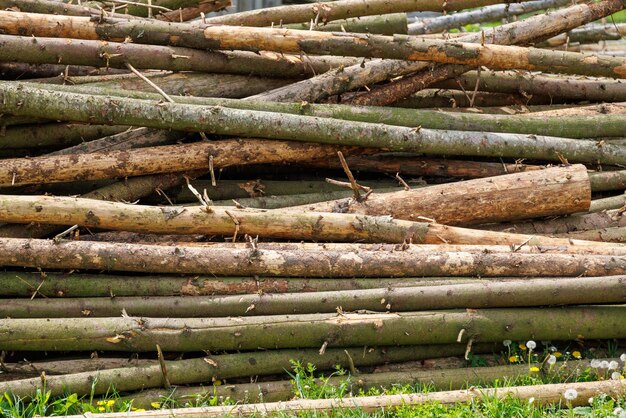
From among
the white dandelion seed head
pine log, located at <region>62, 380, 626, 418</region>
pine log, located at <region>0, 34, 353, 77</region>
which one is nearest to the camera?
pine log, located at <region>62, 380, 626, 418</region>

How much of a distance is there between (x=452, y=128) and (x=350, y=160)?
2.59ft

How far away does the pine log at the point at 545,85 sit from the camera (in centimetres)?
696

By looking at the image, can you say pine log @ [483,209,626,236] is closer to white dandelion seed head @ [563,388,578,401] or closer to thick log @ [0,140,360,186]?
thick log @ [0,140,360,186]

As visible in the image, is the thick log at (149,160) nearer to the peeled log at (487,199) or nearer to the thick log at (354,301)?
the peeled log at (487,199)

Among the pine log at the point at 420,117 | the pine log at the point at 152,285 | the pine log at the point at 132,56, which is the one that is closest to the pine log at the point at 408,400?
the pine log at the point at 152,285

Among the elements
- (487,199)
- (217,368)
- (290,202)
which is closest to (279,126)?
(290,202)

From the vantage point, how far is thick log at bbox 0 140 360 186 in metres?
5.69

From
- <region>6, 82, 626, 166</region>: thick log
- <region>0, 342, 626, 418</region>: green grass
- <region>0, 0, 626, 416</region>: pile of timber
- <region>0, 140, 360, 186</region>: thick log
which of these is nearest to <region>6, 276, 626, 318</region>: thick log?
<region>0, 0, 626, 416</region>: pile of timber

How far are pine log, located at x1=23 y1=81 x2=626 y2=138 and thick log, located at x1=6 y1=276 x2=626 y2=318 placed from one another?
149cm

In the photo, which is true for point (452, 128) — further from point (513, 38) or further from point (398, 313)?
point (398, 313)

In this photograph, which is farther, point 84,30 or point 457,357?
point 84,30

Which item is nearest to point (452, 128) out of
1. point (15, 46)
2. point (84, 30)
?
point (84, 30)

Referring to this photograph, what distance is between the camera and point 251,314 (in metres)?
→ 5.23

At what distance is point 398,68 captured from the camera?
650 centimetres
